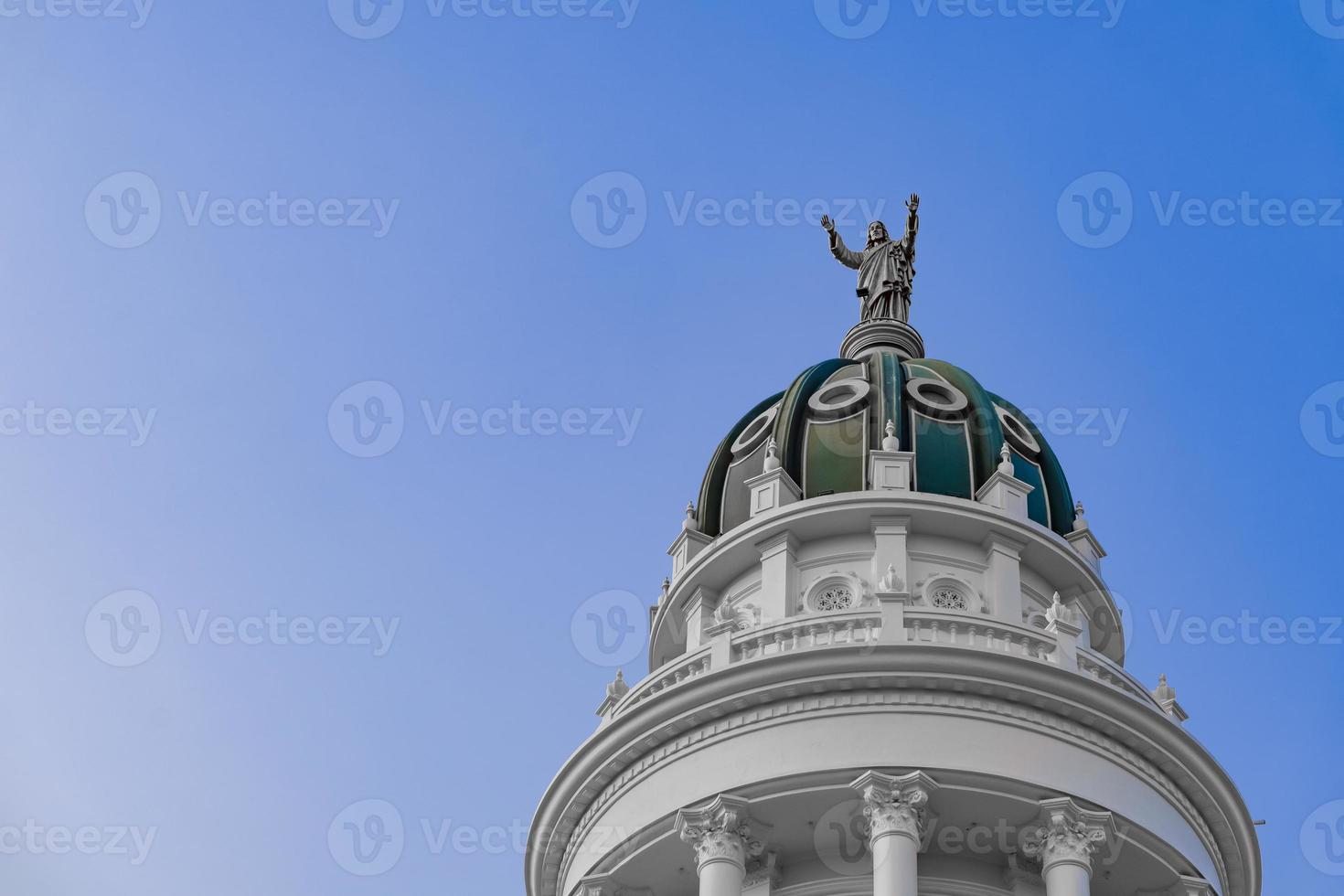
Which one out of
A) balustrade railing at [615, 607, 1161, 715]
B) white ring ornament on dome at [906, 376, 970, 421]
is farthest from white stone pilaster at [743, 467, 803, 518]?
balustrade railing at [615, 607, 1161, 715]

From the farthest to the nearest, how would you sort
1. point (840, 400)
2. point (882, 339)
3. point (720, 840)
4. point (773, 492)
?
1. point (882, 339)
2. point (840, 400)
3. point (773, 492)
4. point (720, 840)

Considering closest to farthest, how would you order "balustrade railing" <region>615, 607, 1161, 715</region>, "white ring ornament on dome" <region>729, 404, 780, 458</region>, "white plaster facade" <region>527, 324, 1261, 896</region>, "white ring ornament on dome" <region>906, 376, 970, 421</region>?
"white plaster facade" <region>527, 324, 1261, 896</region>, "balustrade railing" <region>615, 607, 1161, 715</region>, "white ring ornament on dome" <region>906, 376, 970, 421</region>, "white ring ornament on dome" <region>729, 404, 780, 458</region>

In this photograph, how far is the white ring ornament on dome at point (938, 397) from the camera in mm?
51031

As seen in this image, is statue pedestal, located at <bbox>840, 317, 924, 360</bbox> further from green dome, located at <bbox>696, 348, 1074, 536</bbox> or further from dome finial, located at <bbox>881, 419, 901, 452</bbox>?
dome finial, located at <bbox>881, 419, 901, 452</bbox>

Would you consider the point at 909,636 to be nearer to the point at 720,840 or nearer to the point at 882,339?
the point at 720,840

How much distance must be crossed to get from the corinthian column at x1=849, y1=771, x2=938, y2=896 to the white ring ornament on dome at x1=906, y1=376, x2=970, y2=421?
1308cm

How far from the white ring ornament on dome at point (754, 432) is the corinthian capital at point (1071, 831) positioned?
14.3 metres

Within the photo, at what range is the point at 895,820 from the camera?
39.7m

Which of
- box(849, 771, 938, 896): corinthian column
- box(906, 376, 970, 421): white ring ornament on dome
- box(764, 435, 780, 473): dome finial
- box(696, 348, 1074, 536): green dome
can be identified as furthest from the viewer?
box(906, 376, 970, 421): white ring ornament on dome

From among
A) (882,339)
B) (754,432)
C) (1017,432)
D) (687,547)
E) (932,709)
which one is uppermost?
(882,339)

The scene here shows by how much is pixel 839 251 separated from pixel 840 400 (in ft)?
36.0

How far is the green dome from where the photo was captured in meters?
49.6

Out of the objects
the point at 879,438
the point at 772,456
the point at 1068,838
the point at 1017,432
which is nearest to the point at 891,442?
the point at 879,438

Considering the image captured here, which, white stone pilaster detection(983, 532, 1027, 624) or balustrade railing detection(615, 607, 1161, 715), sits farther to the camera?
white stone pilaster detection(983, 532, 1027, 624)
